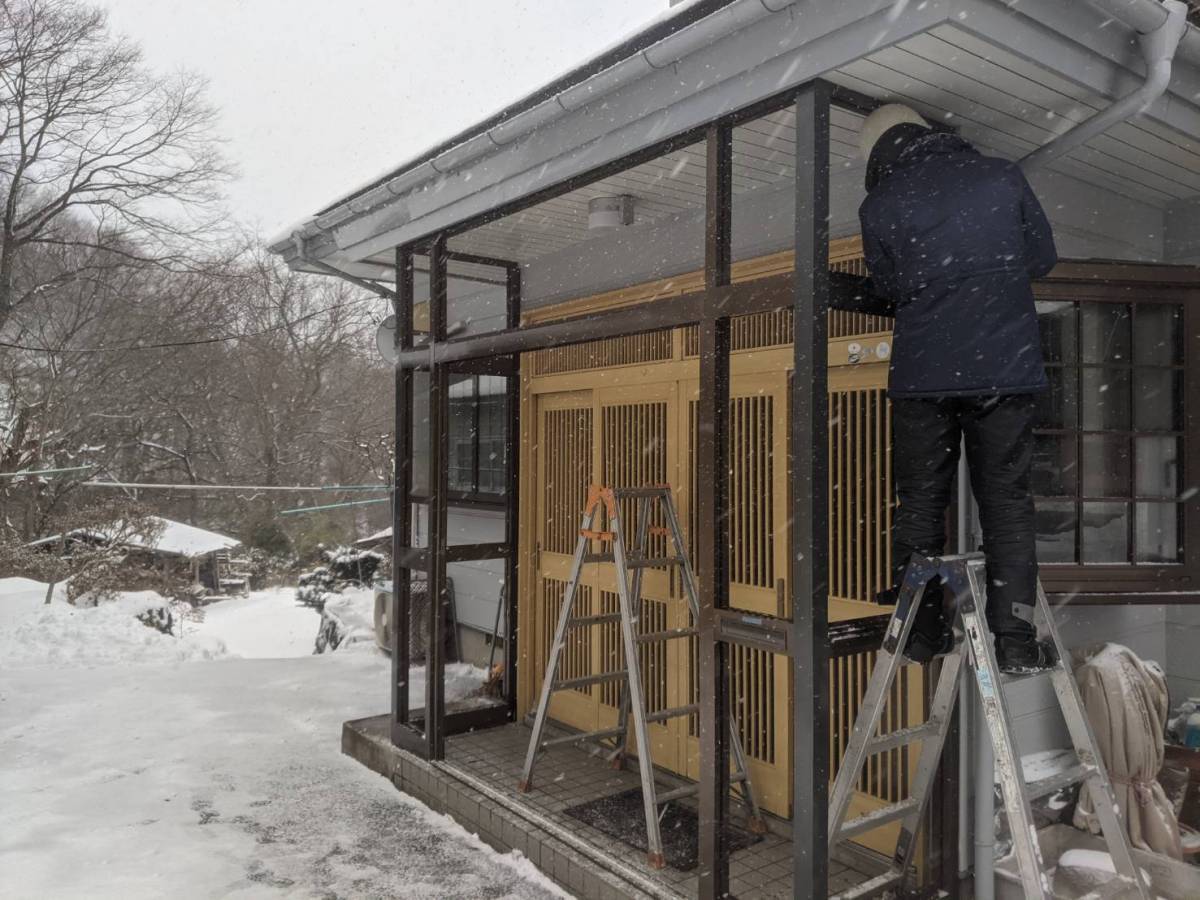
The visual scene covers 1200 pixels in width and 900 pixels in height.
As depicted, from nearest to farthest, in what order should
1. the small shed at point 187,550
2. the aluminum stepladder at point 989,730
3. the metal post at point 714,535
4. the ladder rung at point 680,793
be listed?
the aluminum stepladder at point 989,730 < the metal post at point 714,535 < the ladder rung at point 680,793 < the small shed at point 187,550

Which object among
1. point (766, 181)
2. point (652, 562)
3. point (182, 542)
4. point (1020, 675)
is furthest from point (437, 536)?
point (182, 542)

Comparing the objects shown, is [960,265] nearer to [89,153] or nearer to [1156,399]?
[1156,399]

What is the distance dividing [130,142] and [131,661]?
14.6 m

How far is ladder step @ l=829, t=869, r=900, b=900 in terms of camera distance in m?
3.06

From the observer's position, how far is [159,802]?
193 inches

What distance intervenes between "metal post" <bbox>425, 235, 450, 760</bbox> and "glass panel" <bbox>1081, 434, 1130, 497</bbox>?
3.24 m

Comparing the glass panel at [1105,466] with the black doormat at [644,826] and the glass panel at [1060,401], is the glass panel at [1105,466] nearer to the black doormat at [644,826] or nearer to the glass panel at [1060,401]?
the glass panel at [1060,401]

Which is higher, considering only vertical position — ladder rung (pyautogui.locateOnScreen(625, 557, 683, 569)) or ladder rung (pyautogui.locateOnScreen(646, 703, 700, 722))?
ladder rung (pyautogui.locateOnScreen(625, 557, 683, 569))

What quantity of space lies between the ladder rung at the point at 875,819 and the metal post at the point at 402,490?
3.12m

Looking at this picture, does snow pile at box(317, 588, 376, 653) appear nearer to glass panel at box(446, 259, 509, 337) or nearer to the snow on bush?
glass panel at box(446, 259, 509, 337)

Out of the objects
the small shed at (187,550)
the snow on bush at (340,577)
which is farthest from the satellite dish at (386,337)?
the small shed at (187,550)

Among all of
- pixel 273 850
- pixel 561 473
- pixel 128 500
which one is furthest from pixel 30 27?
pixel 273 850

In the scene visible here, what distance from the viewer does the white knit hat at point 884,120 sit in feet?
9.70

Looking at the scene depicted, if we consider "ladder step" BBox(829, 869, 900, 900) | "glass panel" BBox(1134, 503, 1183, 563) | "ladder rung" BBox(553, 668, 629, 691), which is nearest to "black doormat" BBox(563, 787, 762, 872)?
"ladder rung" BBox(553, 668, 629, 691)
